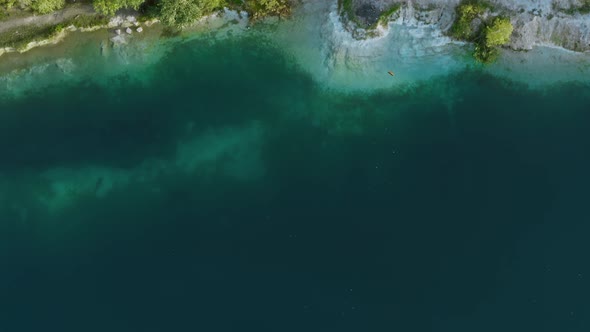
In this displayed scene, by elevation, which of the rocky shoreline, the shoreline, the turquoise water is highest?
the rocky shoreline

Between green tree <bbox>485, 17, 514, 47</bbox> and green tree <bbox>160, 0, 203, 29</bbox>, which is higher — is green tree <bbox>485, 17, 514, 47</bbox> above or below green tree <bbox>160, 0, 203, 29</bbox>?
below

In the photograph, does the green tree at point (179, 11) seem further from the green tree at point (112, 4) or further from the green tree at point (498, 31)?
the green tree at point (498, 31)

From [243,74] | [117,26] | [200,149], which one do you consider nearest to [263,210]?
[200,149]

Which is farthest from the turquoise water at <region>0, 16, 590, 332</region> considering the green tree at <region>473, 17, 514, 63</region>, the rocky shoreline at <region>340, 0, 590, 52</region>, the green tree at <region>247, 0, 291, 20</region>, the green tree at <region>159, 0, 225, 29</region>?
the rocky shoreline at <region>340, 0, 590, 52</region>

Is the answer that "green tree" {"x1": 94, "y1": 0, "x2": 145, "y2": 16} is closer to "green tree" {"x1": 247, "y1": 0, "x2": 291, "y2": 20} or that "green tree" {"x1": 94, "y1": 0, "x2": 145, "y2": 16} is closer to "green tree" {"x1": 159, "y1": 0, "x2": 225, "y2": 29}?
"green tree" {"x1": 159, "y1": 0, "x2": 225, "y2": 29}

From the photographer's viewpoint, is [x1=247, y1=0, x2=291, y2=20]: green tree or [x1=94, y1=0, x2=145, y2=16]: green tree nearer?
[x1=94, y1=0, x2=145, y2=16]: green tree

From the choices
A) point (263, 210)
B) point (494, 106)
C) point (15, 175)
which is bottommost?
point (263, 210)

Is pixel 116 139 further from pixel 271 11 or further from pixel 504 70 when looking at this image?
pixel 504 70

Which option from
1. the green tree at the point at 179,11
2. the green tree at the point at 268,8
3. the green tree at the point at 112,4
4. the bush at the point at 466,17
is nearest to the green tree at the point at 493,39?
the bush at the point at 466,17
